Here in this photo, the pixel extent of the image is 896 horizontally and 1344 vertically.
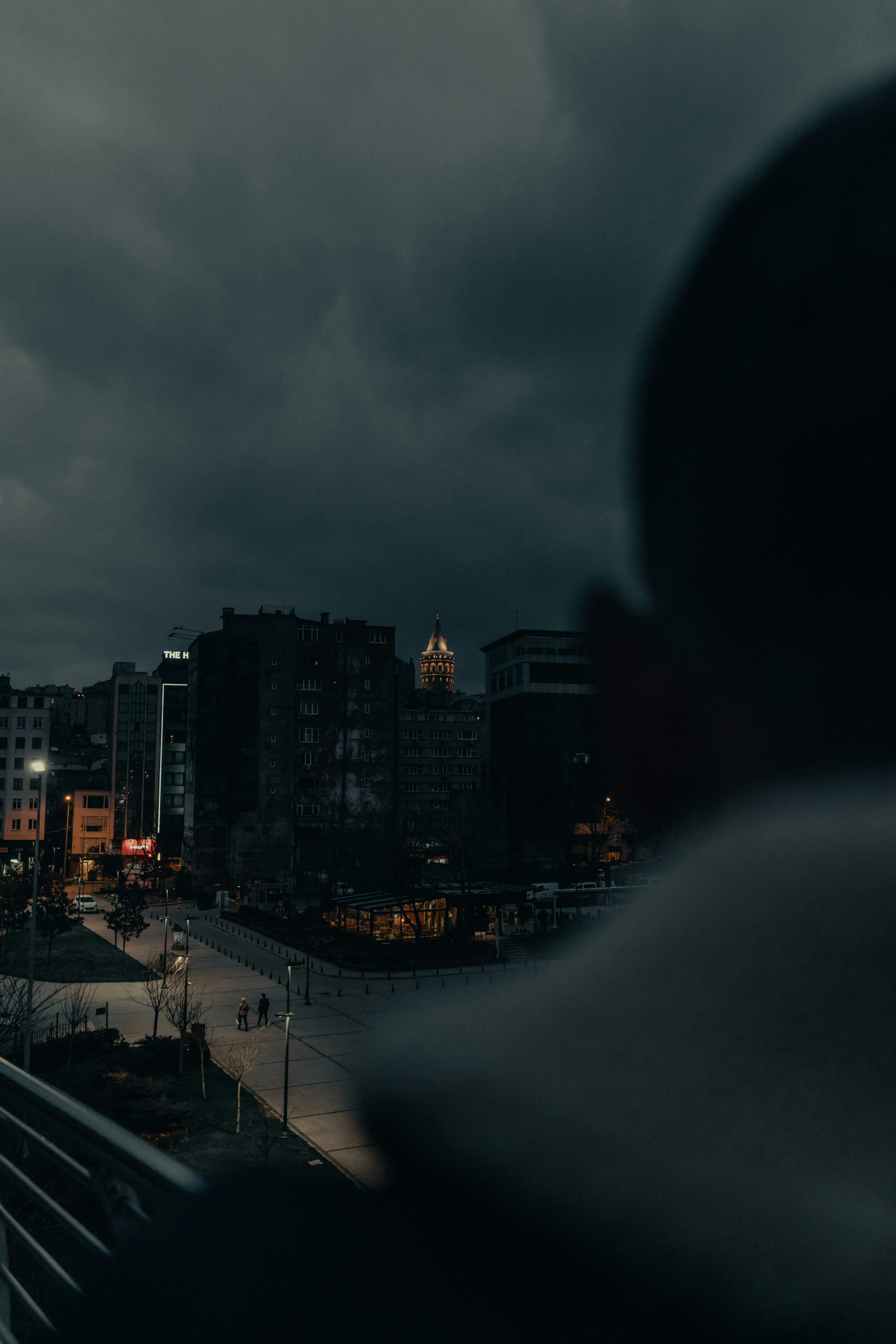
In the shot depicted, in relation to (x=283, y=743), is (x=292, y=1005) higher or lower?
lower

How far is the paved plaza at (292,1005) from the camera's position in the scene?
23656 mm

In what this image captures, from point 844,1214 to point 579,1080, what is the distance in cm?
49

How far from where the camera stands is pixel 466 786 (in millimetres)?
127875

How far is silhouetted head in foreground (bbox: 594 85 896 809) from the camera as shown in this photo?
50.1 inches

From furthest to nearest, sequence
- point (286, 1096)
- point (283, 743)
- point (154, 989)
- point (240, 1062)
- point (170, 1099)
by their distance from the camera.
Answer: point (283, 743), point (154, 989), point (240, 1062), point (170, 1099), point (286, 1096)

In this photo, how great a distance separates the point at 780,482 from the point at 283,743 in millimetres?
77465

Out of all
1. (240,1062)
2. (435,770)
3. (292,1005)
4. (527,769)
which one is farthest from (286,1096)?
(435,770)

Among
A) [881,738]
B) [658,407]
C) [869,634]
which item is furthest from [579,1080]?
[658,407]

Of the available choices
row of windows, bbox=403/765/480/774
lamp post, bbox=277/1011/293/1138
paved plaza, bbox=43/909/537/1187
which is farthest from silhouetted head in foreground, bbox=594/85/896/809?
row of windows, bbox=403/765/480/774

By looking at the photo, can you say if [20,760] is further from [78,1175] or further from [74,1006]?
[78,1175]

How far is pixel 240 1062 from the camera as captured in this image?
79.6 feet

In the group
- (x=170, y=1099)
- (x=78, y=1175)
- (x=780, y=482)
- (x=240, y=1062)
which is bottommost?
(x=170, y=1099)

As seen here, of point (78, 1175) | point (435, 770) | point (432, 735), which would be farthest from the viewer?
point (432, 735)

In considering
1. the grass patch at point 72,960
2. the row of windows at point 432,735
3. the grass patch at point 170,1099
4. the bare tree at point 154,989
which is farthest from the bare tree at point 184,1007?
the row of windows at point 432,735
